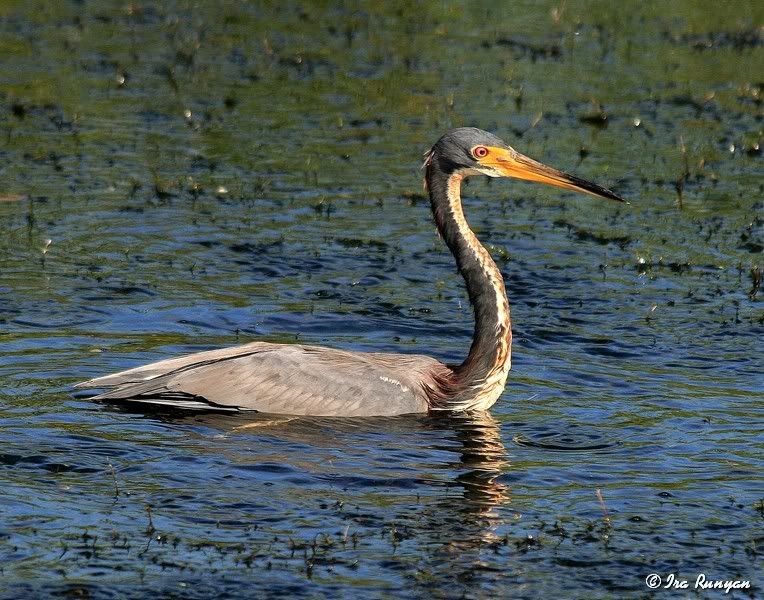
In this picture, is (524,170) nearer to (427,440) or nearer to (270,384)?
(427,440)

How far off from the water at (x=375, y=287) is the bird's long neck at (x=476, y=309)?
24 cm

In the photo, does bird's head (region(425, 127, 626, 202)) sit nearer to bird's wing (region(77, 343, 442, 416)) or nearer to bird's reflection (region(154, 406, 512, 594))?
bird's wing (region(77, 343, 442, 416))

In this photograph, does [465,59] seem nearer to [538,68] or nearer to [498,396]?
[538,68]

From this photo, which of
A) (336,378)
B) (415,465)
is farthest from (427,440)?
(336,378)

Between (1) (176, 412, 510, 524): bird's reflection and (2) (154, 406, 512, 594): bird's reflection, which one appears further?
(1) (176, 412, 510, 524): bird's reflection

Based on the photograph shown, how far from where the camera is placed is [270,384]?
1016 cm

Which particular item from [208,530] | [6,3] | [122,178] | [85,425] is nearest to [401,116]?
[122,178]

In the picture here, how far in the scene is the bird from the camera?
33.1ft

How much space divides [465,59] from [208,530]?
1379 cm
